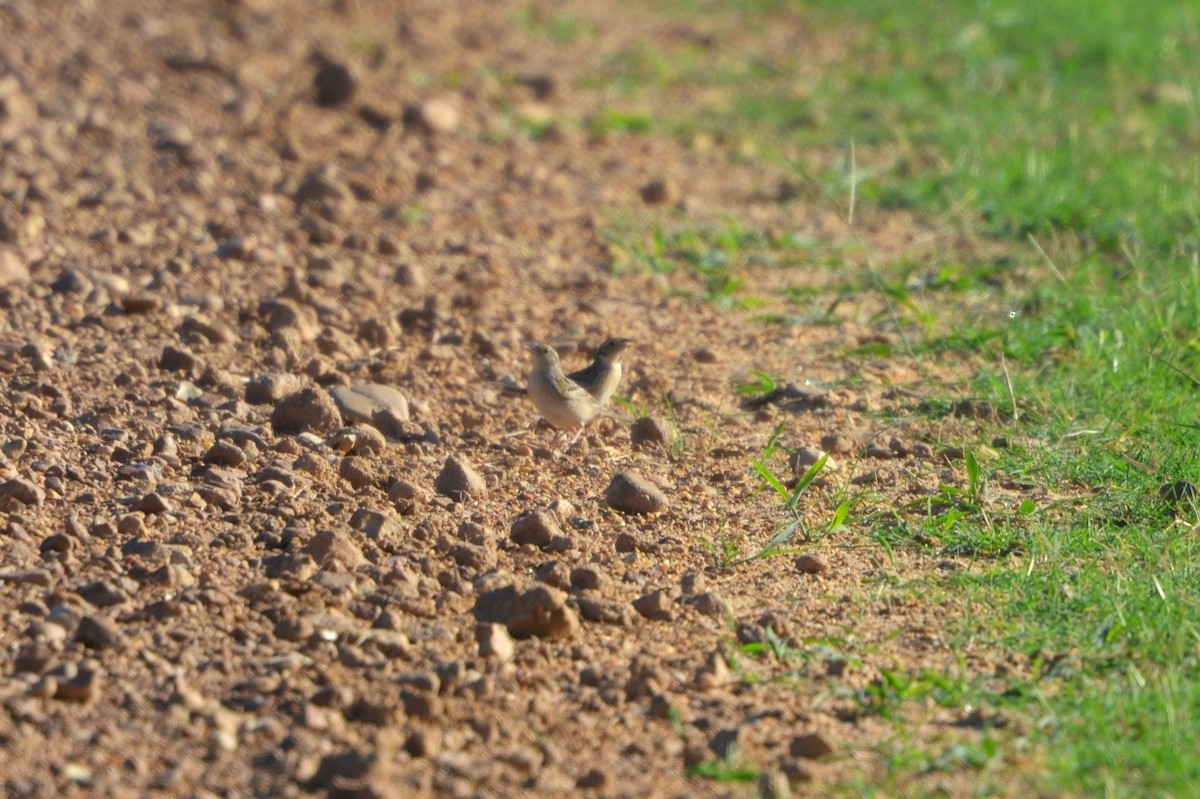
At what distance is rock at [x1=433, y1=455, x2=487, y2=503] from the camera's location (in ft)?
17.4

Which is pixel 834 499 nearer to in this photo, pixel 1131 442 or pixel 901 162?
pixel 1131 442

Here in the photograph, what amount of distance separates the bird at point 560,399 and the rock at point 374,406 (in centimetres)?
48

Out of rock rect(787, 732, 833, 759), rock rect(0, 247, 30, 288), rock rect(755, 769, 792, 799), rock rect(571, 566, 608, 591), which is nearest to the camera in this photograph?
rock rect(755, 769, 792, 799)

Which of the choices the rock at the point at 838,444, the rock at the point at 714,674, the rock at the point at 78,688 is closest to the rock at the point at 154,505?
the rock at the point at 78,688

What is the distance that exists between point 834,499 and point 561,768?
1.83 meters

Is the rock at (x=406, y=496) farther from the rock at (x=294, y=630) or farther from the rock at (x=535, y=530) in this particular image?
the rock at (x=294, y=630)

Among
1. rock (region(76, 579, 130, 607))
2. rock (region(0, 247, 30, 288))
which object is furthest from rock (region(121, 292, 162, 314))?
rock (region(76, 579, 130, 607))

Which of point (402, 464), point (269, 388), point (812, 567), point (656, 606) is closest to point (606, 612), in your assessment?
point (656, 606)

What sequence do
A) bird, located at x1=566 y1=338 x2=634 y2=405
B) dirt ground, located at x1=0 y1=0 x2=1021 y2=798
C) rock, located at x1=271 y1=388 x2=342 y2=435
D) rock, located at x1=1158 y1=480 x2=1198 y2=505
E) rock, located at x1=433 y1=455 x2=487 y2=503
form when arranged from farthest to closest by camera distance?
bird, located at x1=566 y1=338 x2=634 y2=405
rock, located at x1=271 y1=388 x2=342 y2=435
rock, located at x1=433 y1=455 x2=487 y2=503
rock, located at x1=1158 y1=480 x2=1198 y2=505
dirt ground, located at x1=0 y1=0 x2=1021 y2=798

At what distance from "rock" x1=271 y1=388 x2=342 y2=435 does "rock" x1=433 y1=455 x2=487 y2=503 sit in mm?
534

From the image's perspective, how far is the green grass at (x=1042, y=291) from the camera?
401 centimetres

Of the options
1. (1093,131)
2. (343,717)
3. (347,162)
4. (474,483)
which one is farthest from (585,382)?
(1093,131)

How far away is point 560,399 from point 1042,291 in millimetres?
2487

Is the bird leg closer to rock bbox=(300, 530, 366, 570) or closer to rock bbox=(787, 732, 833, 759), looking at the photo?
rock bbox=(300, 530, 366, 570)
